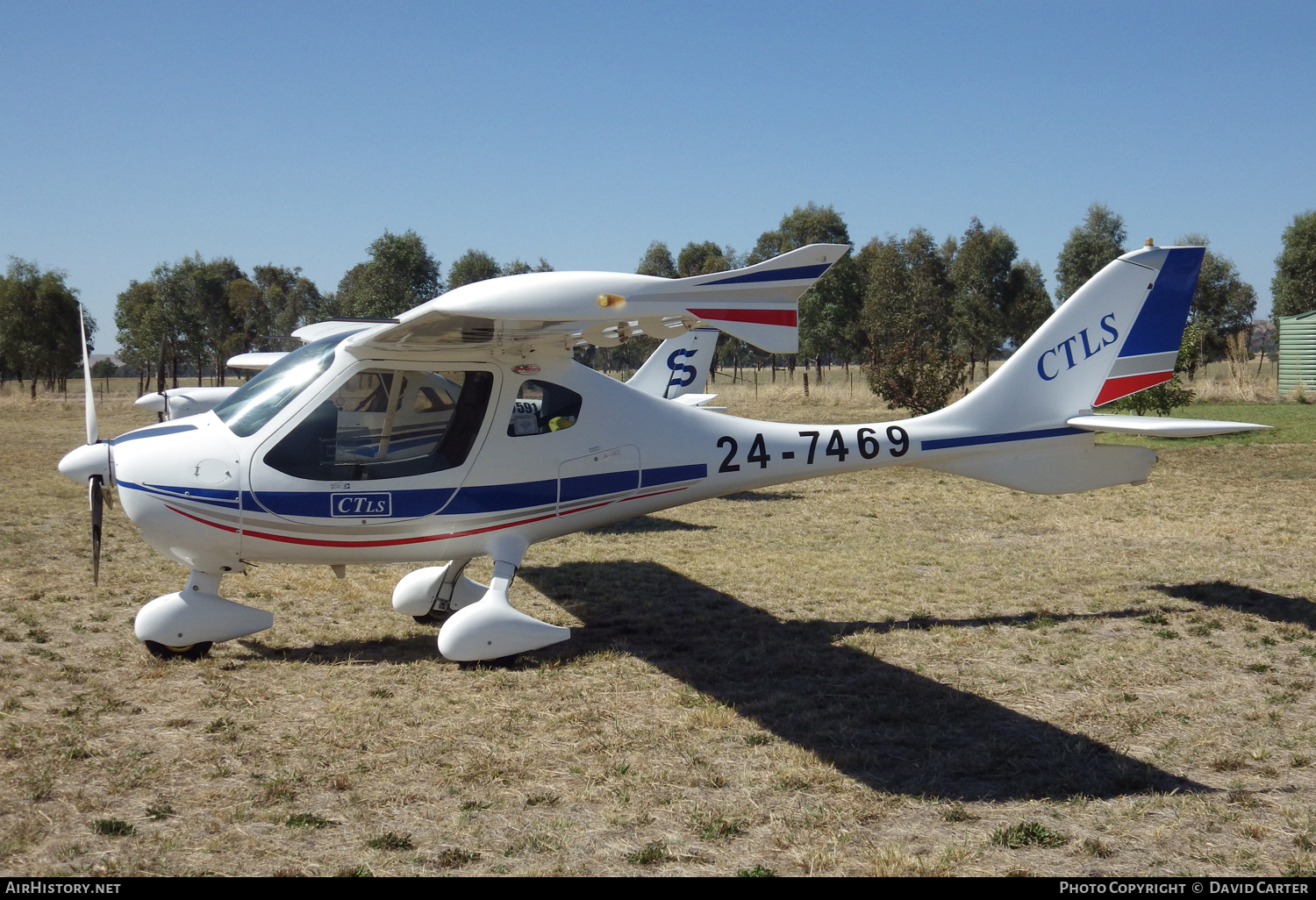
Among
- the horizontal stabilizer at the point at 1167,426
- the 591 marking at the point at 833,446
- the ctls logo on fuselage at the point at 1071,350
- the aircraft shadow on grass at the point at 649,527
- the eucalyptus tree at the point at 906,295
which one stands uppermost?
the eucalyptus tree at the point at 906,295

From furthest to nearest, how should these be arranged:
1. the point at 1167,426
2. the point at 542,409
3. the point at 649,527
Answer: the point at 649,527, the point at 1167,426, the point at 542,409

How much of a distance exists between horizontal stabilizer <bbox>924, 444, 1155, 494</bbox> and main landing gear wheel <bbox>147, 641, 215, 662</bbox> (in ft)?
20.6

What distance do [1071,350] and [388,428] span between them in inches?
239

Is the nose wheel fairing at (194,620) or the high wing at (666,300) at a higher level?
the high wing at (666,300)

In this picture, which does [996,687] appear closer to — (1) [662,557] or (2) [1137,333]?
(2) [1137,333]

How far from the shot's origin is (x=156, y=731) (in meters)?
5.24

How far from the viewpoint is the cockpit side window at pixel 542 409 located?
7008 millimetres

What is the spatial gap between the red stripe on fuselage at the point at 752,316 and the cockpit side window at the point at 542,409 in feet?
7.21

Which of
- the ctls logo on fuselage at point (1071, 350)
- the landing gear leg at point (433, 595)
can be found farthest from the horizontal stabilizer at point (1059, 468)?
the landing gear leg at point (433, 595)

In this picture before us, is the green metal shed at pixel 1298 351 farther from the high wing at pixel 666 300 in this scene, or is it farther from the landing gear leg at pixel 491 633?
the landing gear leg at pixel 491 633

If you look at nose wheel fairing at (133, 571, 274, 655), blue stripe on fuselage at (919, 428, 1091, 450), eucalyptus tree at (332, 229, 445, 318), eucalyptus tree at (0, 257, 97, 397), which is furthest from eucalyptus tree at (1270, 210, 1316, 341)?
eucalyptus tree at (0, 257, 97, 397)

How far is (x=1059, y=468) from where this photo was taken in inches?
325

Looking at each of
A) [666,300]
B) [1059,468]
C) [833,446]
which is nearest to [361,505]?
[666,300]

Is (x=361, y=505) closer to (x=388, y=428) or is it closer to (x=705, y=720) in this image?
(x=388, y=428)
